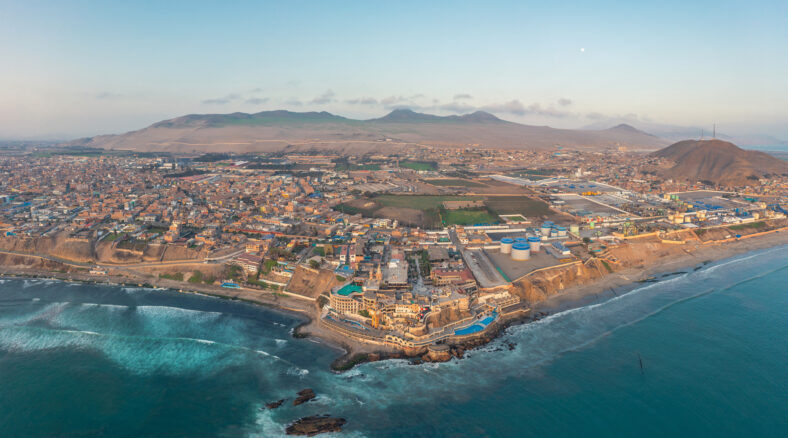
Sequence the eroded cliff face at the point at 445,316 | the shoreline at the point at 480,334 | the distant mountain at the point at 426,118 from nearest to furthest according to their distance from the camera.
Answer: the shoreline at the point at 480,334
the eroded cliff face at the point at 445,316
the distant mountain at the point at 426,118

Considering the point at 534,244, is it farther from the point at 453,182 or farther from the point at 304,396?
the point at 453,182

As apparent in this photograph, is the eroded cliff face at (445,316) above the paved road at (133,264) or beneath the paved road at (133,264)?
beneath

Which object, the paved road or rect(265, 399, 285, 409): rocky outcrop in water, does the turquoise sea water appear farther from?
the paved road

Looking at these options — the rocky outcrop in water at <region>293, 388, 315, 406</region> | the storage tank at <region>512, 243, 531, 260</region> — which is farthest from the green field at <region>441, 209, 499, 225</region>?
the rocky outcrop in water at <region>293, 388, 315, 406</region>

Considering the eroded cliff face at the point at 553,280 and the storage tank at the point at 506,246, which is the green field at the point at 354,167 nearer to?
the storage tank at the point at 506,246

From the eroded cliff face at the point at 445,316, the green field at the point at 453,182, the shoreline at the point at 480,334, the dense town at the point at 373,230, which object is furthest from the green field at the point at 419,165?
the eroded cliff face at the point at 445,316

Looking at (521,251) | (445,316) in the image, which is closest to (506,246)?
(521,251)
